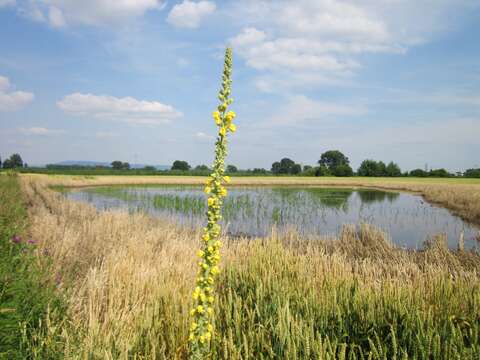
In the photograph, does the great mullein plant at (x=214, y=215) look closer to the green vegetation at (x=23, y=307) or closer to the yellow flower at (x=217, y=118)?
the yellow flower at (x=217, y=118)

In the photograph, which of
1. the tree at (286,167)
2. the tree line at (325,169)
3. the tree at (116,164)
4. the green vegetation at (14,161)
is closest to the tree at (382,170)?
the tree line at (325,169)

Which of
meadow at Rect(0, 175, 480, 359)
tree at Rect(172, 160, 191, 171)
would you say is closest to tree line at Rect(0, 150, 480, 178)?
tree at Rect(172, 160, 191, 171)

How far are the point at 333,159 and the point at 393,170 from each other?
2835 cm

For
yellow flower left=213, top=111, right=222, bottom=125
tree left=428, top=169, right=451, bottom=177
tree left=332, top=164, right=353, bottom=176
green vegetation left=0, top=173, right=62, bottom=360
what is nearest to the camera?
yellow flower left=213, top=111, right=222, bottom=125

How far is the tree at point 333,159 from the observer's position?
11294cm

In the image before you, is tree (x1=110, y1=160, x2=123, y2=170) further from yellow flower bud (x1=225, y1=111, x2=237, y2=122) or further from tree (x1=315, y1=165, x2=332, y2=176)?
yellow flower bud (x1=225, y1=111, x2=237, y2=122)

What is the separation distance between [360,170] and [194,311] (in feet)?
313

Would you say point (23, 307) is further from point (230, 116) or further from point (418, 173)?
point (418, 173)

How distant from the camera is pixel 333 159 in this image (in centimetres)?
11394

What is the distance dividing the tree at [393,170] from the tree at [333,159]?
23.3 meters

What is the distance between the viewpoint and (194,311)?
2.16 metres

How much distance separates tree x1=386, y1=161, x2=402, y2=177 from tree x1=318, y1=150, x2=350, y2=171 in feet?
76.5

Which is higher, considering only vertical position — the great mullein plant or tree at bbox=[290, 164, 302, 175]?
tree at bbox=[290, 164, 302, 175]

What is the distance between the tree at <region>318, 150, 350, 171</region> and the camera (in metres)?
113
